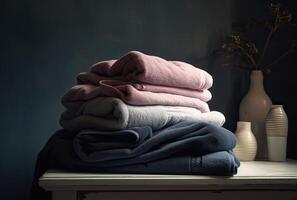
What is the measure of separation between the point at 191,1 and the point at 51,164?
2.55 ft

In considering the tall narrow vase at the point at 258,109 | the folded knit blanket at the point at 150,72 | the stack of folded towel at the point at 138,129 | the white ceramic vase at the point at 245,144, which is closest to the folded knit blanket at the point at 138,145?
the stack of folded towel at the point at 138,129

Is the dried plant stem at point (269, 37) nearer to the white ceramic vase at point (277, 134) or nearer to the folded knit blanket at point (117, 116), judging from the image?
the white ceramic vase at point (277, 134)

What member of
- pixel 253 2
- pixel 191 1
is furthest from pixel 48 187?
pixel 253 2

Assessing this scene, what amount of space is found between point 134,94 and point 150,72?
7 cm

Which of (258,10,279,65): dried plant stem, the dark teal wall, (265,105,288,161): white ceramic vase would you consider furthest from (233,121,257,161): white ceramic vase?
(258,10,279,65): dried plant stem

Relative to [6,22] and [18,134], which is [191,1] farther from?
[18,134]

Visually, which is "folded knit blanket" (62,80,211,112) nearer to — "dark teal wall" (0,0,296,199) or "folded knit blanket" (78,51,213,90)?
"folded knit blanket" (78,51,213,90)

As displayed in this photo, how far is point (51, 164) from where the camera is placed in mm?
776

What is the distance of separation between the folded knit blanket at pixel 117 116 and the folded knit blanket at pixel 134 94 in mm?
13

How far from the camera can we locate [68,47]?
3.90 ft

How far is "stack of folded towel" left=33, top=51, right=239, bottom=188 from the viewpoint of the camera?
0.71 metres

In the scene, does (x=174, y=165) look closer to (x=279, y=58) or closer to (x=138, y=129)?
(x=138, y=129)

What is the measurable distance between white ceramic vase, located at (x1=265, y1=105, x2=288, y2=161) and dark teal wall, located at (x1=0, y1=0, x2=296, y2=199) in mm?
200

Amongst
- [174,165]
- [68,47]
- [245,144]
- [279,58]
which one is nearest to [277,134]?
[245,144]
